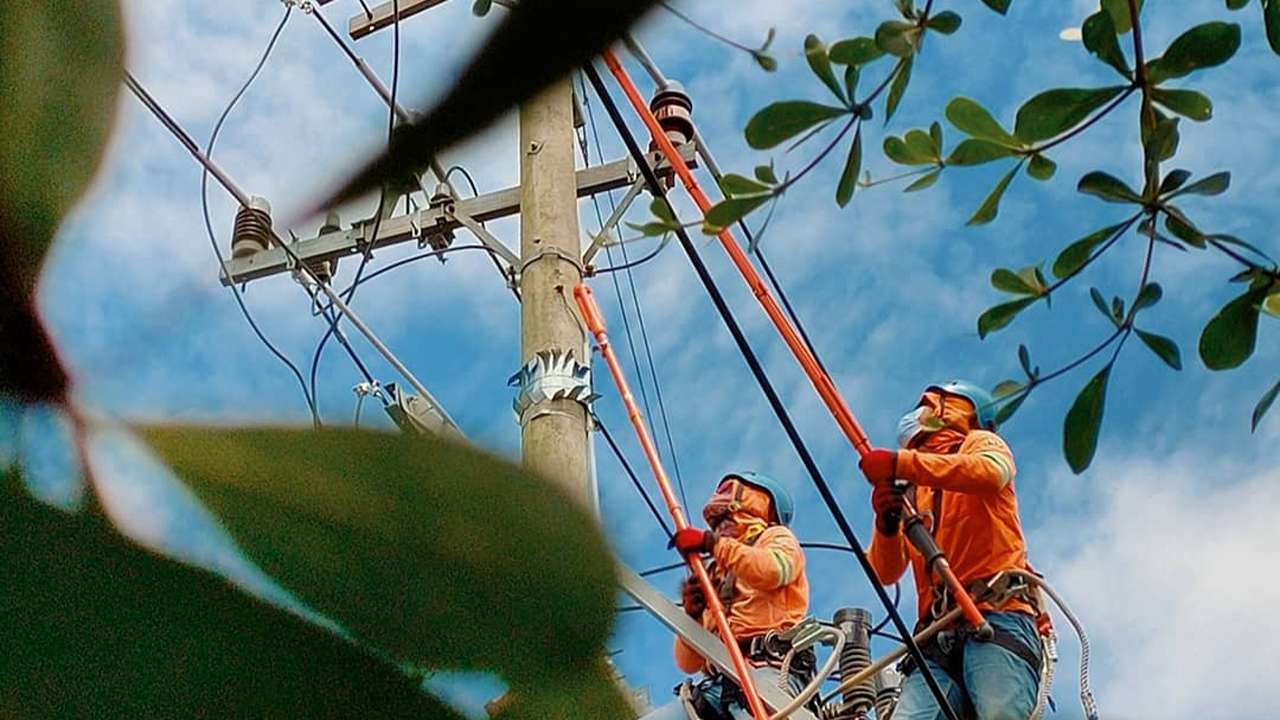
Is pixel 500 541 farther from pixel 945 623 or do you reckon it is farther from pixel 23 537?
pixel 945 623

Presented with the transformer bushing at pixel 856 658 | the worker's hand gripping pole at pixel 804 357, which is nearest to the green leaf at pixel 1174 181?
the worker's hand gripping pole at pixel 804 357

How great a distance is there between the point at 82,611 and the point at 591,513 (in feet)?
0.48

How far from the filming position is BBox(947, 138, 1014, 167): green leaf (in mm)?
990

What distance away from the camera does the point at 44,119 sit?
39 centimetres

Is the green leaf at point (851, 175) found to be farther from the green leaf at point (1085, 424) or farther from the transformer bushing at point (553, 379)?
the transformer bushing at point (553, 379)

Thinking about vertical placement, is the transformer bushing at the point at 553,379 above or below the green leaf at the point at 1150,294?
above

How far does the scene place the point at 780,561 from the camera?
4172 mm

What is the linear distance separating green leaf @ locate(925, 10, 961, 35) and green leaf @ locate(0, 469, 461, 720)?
76 cm

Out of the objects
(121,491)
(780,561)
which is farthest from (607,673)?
(780,561)

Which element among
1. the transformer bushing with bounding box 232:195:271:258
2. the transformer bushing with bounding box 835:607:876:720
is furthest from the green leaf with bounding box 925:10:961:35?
the transformer bushing with bounding box 835:607:876:720

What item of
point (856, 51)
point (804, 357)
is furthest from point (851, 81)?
point (804, 357)

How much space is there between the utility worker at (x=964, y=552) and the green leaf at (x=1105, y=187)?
216 centimetres

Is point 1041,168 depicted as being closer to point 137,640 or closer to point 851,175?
point 851,175

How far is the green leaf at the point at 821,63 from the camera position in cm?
98
